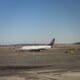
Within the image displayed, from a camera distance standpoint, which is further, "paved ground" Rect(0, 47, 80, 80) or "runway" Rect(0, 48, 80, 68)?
"runway" Rect(0, 48, 80, 68)

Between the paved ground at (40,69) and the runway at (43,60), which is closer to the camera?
the paved ground at (40,69)

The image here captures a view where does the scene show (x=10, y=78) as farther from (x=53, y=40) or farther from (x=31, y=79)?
(x=53, y=40)

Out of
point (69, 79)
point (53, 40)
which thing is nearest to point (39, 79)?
point (69, 79)

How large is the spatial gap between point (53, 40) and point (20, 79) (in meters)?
105

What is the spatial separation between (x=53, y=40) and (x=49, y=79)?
105 metres

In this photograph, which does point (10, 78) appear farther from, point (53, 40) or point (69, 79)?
point (53, 40)

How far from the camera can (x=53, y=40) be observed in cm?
12262

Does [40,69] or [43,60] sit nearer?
[40,69]

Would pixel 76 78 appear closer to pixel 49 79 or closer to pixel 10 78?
pixel 49 79

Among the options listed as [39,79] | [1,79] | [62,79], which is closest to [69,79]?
[62,79]

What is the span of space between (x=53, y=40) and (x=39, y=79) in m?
105

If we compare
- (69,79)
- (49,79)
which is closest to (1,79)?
(49,79)

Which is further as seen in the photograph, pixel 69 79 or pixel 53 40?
pixel 53 40

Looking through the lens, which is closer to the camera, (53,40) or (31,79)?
(31,79)
